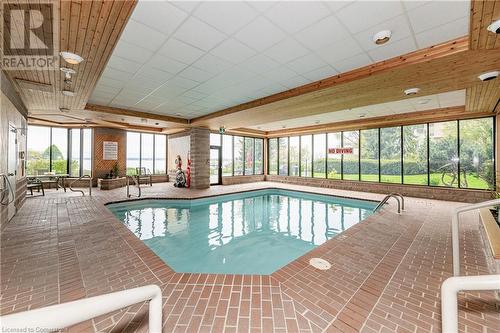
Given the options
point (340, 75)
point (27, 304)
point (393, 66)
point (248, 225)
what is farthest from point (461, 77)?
point (27, 304)

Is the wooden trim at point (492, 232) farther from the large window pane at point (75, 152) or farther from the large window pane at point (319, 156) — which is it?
the large window pane at point (75, 152)

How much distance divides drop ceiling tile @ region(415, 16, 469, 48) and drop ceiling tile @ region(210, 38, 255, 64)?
7.77 feet

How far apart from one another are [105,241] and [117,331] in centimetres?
230

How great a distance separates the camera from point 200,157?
10172mm

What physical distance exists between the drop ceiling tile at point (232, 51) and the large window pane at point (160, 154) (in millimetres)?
10277

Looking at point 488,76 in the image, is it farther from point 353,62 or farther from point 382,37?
point 382,37

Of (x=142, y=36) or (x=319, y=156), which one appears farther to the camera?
(x=319, y=156)

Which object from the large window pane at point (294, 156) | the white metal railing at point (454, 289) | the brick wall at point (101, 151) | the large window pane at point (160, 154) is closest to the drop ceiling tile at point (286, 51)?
the white metal railing at point (454, 289)

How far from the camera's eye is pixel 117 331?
68.0 inches

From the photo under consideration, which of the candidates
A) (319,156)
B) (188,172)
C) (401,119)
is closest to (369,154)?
(401,119)

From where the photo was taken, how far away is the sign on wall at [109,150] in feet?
33.6

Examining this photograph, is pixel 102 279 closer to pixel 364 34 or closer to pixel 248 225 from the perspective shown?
pixel 248 225

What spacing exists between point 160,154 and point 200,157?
151 inches

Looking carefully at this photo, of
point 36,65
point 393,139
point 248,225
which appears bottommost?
point 248,225
